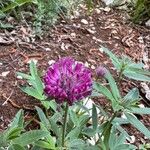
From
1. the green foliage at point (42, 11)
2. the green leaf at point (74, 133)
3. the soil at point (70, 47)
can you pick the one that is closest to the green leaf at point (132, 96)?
the green leaf at point (74, 133)

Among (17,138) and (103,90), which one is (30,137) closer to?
(17,138)

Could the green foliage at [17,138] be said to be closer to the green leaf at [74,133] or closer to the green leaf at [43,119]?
the green leaf at [74,133]

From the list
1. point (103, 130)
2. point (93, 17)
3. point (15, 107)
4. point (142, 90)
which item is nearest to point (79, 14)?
point (93, 17)

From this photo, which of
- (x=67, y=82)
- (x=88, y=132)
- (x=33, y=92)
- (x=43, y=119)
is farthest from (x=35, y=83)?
(x=67, y=82)

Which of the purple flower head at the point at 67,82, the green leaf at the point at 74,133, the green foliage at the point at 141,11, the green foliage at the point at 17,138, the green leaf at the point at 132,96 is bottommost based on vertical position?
the green foliage at the point at 141,11

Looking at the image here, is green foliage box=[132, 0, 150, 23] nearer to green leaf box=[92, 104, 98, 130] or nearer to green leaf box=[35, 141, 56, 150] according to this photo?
green leaf box=[92, 104, 98, 130]

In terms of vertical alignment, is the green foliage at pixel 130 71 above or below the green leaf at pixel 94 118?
above
